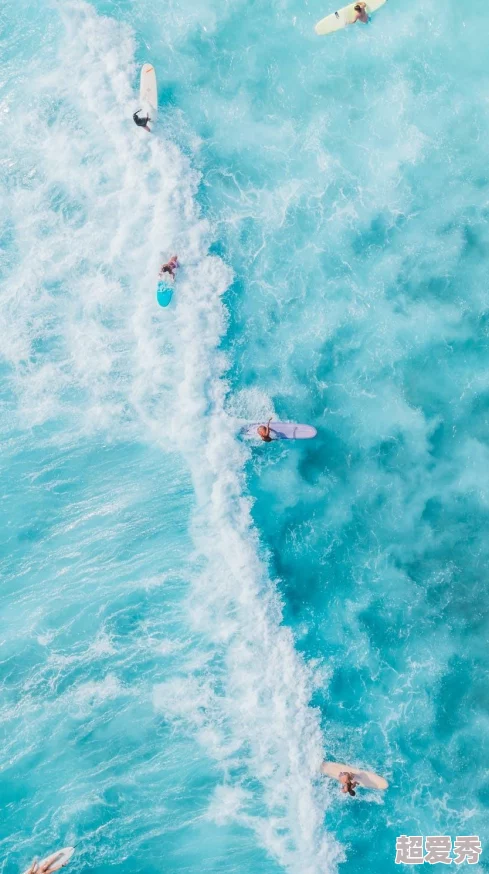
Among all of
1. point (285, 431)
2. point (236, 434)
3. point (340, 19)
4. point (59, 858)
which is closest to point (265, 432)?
point (285, 431)

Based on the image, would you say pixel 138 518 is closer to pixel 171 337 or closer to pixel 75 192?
pixel 171 337

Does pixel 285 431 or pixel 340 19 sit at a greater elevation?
pixel 340 19

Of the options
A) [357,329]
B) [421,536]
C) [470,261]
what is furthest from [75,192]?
[421,536]

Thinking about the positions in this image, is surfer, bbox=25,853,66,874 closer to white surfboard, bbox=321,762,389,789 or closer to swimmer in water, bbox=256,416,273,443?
white surfboard, bbox=321,762,389,789

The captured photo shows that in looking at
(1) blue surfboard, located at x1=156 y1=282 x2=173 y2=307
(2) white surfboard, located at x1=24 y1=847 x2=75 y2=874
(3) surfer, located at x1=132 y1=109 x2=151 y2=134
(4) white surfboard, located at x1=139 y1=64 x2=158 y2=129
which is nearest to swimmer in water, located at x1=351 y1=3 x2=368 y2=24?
(4) white surfboard, located at x1=139 y1=64 x2=158 y2=129

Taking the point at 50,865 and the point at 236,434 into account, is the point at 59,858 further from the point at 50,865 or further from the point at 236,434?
the point at 236,434
